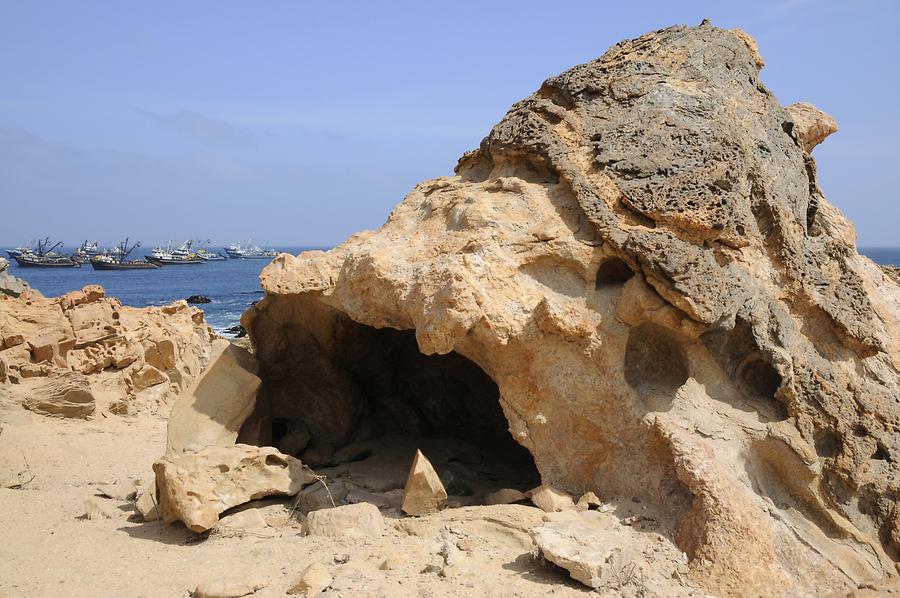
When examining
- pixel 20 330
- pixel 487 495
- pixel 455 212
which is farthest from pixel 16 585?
pixel 20 330

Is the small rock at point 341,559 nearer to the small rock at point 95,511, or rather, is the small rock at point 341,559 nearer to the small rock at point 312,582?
the small rock at point 312,582

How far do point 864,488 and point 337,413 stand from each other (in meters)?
4.32

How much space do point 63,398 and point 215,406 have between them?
382cm

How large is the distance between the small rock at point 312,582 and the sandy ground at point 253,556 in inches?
2.1

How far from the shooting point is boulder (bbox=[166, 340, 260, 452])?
5949 mm

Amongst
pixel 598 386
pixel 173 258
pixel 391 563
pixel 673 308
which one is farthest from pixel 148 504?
pixel 173 258

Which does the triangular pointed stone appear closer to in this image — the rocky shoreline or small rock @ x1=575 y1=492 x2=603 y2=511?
the rocky shoreline

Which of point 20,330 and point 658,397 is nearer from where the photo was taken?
point 658,397

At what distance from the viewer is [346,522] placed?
16.2 feet

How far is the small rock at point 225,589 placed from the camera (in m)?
4.17

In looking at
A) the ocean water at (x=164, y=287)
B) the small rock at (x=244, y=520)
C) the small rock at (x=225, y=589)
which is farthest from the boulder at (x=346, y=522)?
the ocean water at (x=164, y=287)

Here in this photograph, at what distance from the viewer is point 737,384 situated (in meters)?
5.23

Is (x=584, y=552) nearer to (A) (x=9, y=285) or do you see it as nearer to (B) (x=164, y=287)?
(A) (x=9, y=285)

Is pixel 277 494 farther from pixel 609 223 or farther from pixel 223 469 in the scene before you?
pixel 609 223
